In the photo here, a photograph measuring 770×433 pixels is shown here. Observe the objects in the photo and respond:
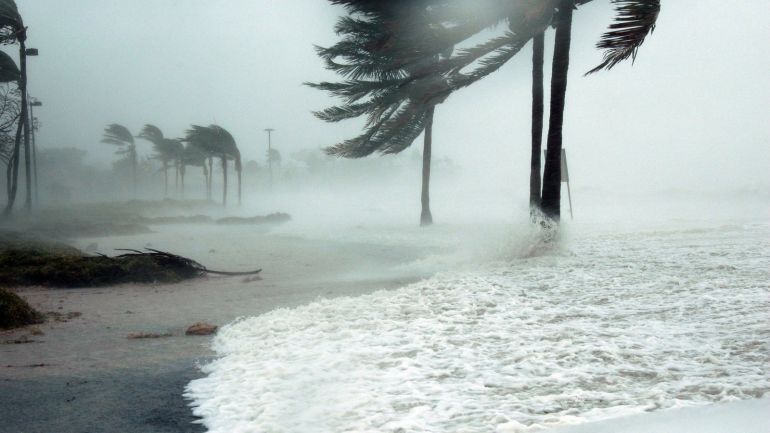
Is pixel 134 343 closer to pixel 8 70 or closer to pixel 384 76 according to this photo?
pixel 384 76

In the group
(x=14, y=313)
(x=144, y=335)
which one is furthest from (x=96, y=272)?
(x=144, y=335)

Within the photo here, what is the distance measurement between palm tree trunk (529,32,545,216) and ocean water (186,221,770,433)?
594cm

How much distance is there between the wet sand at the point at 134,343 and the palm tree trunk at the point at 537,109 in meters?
2.98

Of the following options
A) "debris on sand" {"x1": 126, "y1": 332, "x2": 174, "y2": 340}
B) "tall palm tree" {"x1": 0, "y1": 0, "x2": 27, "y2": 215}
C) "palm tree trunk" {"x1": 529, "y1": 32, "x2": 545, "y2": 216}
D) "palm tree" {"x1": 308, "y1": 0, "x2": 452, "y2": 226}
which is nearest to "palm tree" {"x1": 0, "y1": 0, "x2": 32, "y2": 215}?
"tall palm tree" {"x1": 0, "y1": 0, "x2": 27, "y2": 215}

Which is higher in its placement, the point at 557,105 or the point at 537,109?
the point at 537,109

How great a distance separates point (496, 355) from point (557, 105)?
784 cm

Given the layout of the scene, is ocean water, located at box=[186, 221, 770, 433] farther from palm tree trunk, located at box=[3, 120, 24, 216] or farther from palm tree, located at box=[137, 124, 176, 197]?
palm tree, located at box=[137, 124, 176, 197]

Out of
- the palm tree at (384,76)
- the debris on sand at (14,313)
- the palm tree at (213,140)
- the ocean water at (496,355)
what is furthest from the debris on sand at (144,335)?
the palm tree at (213,140)

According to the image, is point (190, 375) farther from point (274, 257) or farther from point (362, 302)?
point (274, 257)

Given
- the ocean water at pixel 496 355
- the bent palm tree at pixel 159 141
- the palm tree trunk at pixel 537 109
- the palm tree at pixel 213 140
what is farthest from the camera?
the bent palm tree at pixel 159 141

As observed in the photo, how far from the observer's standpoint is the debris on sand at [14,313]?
20.5 feet

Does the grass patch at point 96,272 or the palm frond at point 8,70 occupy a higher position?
the palm frond at point 8,70

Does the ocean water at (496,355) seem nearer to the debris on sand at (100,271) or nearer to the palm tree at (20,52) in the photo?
the debris on sand at (100,271)

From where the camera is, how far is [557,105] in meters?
11.0
